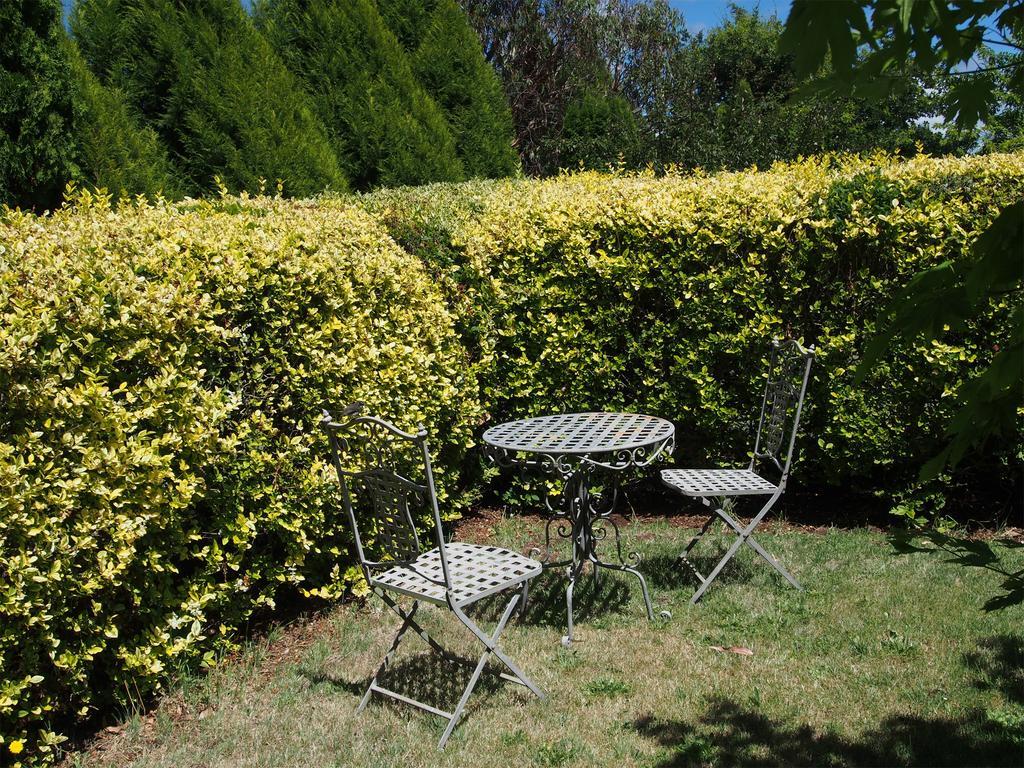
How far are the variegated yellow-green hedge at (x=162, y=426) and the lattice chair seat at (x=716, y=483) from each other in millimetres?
1593

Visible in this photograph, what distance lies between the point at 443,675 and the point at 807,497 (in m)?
3.52

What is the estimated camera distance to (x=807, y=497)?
657 cm

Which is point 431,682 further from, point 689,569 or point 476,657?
point 689,569

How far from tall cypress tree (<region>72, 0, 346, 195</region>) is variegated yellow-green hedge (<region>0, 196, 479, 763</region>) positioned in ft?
18.9

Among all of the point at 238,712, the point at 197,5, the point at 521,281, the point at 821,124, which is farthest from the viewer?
the point at 821,124

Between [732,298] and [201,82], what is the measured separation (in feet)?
23.2

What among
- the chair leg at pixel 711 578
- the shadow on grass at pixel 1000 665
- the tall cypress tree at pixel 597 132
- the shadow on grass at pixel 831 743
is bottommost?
the shadow on grass at pixel 1000 665

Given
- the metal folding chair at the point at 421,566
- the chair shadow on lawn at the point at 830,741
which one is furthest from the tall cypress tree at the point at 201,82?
the chair shadow on lawn at the point at 830,741

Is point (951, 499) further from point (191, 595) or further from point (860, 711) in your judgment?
point (191, 595)

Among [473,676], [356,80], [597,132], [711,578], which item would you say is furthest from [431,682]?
[597,132]

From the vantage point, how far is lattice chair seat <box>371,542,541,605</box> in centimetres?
363

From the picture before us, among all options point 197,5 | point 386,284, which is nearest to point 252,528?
point 386,284

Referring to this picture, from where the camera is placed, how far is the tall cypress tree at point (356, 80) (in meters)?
13.1

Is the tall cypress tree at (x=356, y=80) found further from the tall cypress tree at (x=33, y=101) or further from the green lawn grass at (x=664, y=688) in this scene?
the green lawn grass at (x=664, y=688)
